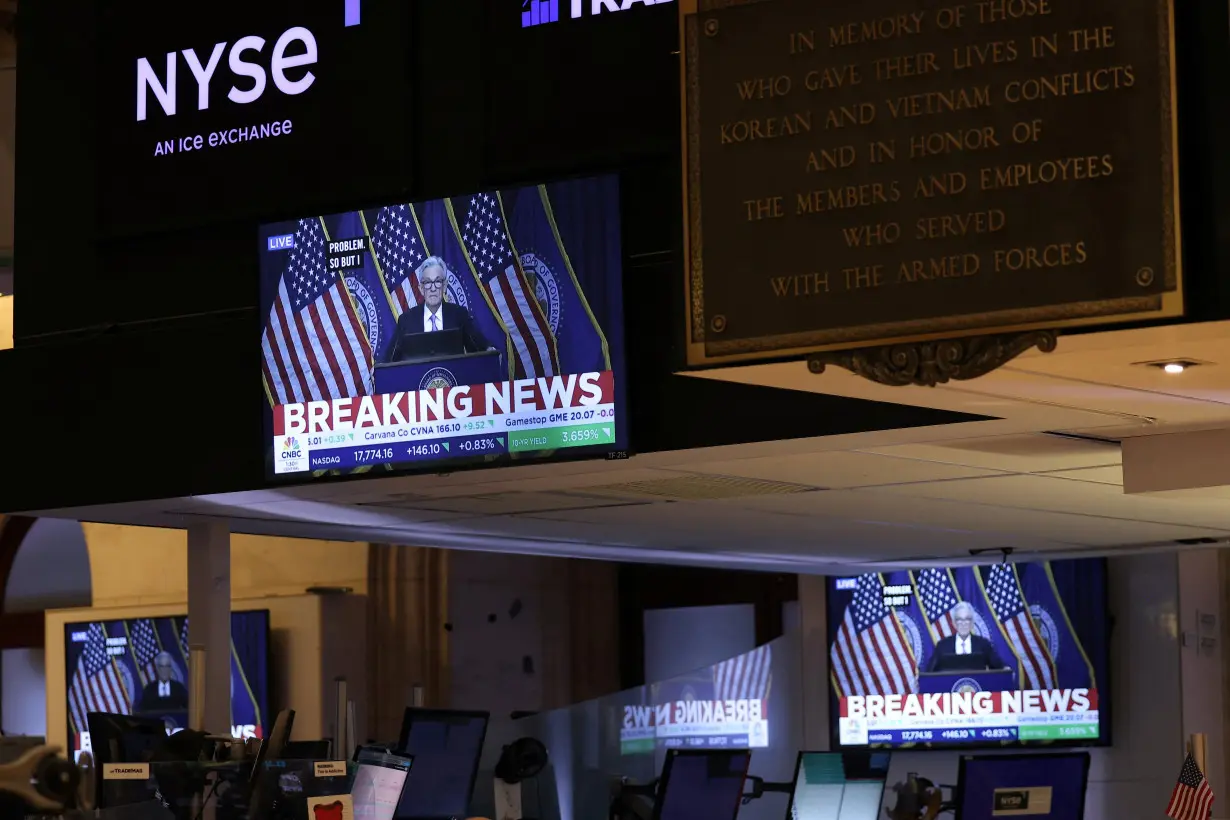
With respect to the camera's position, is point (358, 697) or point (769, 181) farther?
point (358, 697)

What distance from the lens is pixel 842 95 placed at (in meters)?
4.75

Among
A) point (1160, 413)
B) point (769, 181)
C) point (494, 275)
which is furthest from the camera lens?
point (494, 275)

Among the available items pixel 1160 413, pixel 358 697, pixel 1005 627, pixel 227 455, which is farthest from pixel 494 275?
pixel 358 697

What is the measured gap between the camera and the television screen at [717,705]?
44.4 ft

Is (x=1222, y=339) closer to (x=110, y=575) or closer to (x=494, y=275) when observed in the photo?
(x=494, y=275)

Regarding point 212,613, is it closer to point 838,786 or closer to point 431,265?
point 431,265

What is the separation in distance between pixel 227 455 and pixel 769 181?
411 cm

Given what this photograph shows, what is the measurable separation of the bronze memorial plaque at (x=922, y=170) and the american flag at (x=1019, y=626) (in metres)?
8.42

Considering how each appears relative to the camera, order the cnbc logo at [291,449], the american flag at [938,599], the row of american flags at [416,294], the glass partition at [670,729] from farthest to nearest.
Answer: the american flag at [938,599], the glass partition at [670,729], the cnbc logo at [291,449], the row of american flags at [416,294]

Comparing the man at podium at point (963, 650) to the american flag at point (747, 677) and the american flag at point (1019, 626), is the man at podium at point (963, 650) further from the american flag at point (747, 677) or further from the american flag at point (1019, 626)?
the american flag at point (747, 677)

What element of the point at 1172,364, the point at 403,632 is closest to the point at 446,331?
the point at 1172,364

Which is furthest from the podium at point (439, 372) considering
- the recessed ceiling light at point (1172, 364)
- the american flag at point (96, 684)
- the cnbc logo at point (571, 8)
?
the american flag at point (96, 684)

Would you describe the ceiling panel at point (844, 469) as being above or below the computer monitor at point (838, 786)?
above

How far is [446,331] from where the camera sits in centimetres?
766
